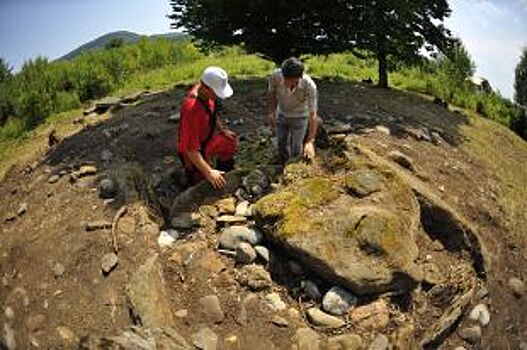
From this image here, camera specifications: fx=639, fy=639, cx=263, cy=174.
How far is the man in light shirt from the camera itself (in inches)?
258

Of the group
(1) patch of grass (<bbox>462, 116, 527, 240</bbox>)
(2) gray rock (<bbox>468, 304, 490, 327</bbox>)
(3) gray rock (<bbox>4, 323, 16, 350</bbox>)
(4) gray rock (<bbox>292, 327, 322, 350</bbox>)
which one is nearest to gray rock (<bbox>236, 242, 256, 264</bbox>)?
(4) gray rock (<bbox>292, 327, 322, 350</bbox>)

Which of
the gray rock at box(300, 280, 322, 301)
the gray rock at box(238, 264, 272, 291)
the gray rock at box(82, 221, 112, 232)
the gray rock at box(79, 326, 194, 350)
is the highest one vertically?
the gray rock at box(82, 221, 112, 232)

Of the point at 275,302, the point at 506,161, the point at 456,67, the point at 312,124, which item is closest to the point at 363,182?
the point at 312,124

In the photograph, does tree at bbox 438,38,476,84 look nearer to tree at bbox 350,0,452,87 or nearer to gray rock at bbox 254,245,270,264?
tree at bbox 350,0,452,87

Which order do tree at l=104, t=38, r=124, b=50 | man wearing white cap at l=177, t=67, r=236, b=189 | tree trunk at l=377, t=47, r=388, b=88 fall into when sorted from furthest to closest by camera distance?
tree at l=104, t=38, r=124, b=50
tree trunk at l=377, t=47, r=388, b=88
man wearing white cap at l=177, t=67, r=236, b=189

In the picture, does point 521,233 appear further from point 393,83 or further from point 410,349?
point 393,83

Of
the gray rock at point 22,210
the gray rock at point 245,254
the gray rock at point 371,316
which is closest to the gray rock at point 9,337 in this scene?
the gray rock at point 22,210

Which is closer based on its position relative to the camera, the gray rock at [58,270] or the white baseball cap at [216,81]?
the white baseball cap at [216,81]

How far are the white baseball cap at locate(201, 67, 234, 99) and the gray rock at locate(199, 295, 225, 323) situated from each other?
191cm

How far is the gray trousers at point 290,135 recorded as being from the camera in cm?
709

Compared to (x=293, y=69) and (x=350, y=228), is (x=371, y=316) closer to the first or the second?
(x=350, y=228)

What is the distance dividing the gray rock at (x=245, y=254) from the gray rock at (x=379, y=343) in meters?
1.38

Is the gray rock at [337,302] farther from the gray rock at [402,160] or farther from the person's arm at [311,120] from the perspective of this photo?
the gray rock at [402,160]

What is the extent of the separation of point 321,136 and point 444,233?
1.83 metres
